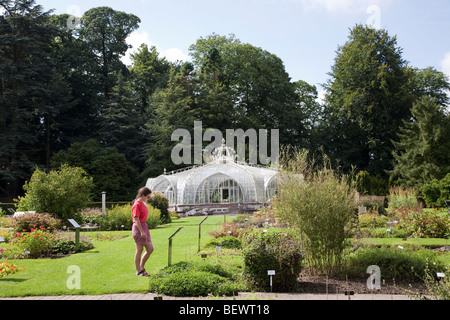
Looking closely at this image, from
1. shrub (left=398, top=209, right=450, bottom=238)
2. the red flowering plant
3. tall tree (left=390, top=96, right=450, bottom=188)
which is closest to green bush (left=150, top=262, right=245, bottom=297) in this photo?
the red flowering plant

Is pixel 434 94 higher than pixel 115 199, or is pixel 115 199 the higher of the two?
pixel 434 94

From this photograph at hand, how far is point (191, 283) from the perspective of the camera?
5781 millimetres

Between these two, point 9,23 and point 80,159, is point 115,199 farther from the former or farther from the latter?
point 9,23

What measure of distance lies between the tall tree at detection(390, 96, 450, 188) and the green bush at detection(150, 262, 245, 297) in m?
24.6

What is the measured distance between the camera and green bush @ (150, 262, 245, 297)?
18.7ft

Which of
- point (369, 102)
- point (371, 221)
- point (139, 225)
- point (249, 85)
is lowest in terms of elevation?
point (371, 221)

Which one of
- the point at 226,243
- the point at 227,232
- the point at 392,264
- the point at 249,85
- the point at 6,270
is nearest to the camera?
the point at 392,264

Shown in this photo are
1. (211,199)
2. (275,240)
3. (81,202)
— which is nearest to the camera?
(275,240)

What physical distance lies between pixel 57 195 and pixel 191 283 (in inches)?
412

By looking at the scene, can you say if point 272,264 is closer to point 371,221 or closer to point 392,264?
point 392,264

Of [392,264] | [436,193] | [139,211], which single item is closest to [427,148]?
[436,193]

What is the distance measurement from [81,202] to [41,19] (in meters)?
22.9
